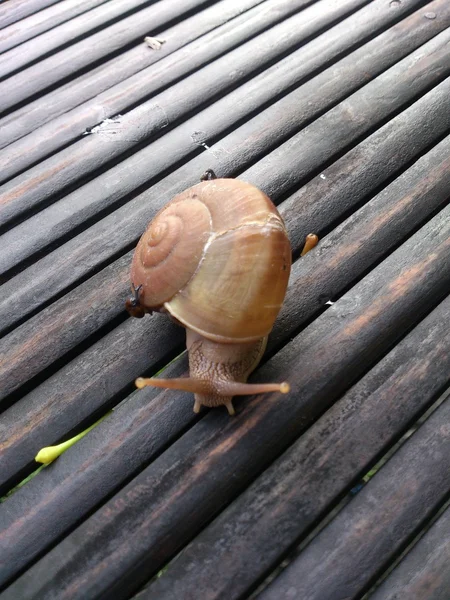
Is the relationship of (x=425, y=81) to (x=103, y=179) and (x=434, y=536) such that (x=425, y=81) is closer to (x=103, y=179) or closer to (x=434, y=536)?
(x=103, y=179)

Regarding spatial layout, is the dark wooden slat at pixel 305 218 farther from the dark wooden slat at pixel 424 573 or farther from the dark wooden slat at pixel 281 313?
the dark wooden slat at pixel 424 573

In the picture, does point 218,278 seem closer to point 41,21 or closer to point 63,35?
point 63,35

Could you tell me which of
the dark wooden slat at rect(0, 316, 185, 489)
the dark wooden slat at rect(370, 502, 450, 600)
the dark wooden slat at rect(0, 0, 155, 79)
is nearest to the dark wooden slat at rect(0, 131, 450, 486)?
the dark wooden slat at rect(0, 316, 185, 489)

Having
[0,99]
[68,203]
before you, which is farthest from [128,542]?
[0,99]

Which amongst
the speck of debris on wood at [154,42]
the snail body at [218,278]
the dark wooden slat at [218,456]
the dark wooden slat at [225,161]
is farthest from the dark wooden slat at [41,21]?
the dark wooden slat at [218,456]

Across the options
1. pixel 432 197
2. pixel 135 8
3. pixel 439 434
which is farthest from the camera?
pixel 135 8

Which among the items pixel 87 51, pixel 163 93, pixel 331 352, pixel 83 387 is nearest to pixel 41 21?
pixel 87 51

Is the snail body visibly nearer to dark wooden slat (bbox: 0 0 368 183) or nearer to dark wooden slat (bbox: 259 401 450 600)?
dark wooden slat (bbox: 259 401 450 600)
